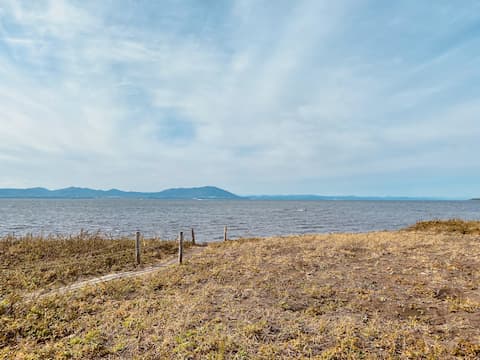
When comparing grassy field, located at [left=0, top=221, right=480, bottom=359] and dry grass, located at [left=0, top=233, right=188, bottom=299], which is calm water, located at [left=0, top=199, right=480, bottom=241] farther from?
grassy field, located at [left=0, top=221, right=480, bottom=359]

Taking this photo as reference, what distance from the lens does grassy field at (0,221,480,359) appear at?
272 inches

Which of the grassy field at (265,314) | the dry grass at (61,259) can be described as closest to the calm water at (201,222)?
the dry grass at (61,259)

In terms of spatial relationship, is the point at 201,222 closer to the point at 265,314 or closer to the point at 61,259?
Result: the point at 61,259

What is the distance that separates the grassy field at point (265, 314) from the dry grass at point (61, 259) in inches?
112

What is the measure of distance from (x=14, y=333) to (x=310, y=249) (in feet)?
50.0

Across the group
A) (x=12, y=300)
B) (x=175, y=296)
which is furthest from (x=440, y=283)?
(x=12, y=300)

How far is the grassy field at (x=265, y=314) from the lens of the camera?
22.7ft

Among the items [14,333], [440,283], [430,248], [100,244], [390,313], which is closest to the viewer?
[14,333]

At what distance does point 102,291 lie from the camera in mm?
11258

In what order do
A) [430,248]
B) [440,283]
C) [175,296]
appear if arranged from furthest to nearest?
[430,248] < [440,283] < [175,296]

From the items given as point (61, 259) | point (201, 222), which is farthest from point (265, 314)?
point (201, 222)

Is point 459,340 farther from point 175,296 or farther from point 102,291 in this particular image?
point 102,291

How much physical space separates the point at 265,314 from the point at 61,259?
12932 millimetres

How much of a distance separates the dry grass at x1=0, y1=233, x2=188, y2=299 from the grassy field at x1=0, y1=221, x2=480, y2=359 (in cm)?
284
